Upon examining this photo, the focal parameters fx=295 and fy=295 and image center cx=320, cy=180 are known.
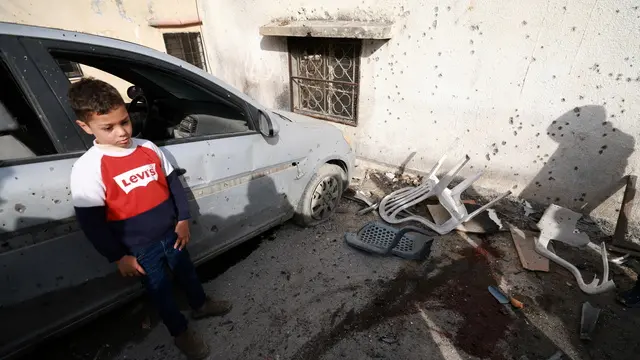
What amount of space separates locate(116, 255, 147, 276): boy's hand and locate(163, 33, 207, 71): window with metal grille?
19.9ft

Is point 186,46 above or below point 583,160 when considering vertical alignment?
above

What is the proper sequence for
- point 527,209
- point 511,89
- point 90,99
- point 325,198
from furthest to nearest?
point 527,209 → point 325,198 → point 511,89 → point 90,99

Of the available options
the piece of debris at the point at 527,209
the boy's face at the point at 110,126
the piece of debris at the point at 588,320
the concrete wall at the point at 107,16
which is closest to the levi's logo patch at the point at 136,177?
the boy's face at the point at 110,126

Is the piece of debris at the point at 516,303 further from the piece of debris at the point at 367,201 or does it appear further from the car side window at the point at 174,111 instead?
the car side window at the point at 174,111

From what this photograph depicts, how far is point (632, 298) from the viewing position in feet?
7.83

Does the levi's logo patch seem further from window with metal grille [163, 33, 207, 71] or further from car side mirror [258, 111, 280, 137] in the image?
window with metal grille [163, 33, 207, 71]

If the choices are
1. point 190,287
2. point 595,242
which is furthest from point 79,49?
point 595,242

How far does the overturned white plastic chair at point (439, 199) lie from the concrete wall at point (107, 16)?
442 cm

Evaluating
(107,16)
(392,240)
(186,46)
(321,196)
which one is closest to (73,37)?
(321,196)

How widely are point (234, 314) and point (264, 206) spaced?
35.4 inches

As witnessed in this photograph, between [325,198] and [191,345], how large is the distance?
1.87 m

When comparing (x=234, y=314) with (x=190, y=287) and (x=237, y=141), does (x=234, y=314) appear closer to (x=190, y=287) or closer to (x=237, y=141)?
(x=190, y=287)

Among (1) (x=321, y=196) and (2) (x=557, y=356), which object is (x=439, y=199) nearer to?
(1) (x=321, y=196)

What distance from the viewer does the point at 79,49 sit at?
161cm
